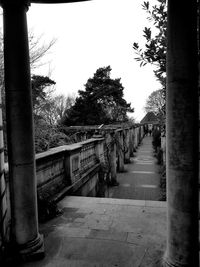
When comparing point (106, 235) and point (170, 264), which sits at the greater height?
point (170, 264)

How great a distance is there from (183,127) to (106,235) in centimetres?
216

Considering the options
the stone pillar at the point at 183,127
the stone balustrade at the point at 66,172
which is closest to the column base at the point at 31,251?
the stone balustrade at the point at 66,172

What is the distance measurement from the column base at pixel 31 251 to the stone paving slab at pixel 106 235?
0.24ft

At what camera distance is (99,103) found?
37812 mm

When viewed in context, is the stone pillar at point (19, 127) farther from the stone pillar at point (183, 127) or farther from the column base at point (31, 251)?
the stone pillar at point (183, 127)

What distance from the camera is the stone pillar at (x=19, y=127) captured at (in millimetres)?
2721

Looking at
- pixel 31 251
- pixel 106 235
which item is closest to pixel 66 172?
pixel 106 235

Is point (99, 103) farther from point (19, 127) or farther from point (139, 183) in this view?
point (19, 127)

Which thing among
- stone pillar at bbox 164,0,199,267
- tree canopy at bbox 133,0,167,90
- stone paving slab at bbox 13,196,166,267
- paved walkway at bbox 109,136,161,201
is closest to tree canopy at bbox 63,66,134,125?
paved walkway at bbox 109,136,161,201

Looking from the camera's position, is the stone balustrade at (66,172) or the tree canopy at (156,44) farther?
the stone balustrade at (66,172)

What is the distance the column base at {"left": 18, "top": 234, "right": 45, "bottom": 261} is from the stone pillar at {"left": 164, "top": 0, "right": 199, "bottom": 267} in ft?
5.68

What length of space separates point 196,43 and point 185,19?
26 cm

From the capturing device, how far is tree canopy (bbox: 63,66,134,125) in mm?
34906

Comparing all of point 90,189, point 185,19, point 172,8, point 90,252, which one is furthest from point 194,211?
point 90,189
